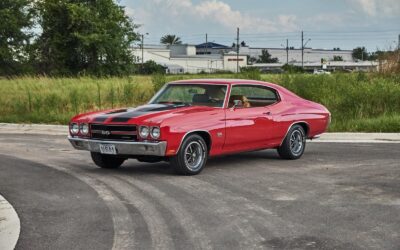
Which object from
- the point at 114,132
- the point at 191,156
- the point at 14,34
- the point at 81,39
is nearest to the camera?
the point at 114,132

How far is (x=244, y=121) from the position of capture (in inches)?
393

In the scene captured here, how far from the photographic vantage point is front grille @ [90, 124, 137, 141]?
889 centimetres

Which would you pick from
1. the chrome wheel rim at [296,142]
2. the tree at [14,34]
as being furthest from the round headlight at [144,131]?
the tree at [14,34]

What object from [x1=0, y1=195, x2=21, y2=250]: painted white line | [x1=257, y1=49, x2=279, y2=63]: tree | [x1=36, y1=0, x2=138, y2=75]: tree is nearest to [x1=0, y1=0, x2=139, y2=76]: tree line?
[x1=36, y1=0, x2=138, y2=75]: tree

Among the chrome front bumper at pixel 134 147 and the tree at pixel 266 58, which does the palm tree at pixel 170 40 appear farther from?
the chrome front bumper at pixel 134 147

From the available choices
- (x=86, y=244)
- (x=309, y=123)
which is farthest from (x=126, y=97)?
(x=86, y=244)

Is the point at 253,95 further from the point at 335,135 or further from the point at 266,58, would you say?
the point at 266,58

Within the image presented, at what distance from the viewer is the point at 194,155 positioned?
9.30 metres

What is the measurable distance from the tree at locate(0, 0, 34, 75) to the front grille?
54.5 metres

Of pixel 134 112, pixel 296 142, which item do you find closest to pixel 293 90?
pixel 296 142

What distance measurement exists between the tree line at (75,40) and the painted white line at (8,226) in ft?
158

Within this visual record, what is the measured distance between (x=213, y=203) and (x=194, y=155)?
2.12 meters

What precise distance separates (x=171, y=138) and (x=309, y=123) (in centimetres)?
360

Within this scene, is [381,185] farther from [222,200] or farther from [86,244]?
[86,244]
